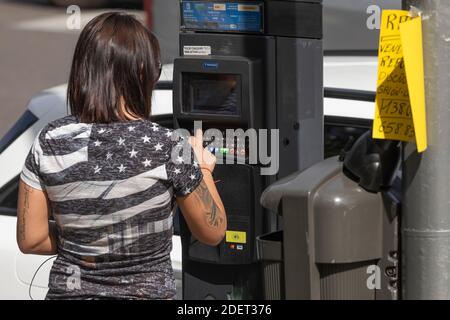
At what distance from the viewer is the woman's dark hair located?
2.63m

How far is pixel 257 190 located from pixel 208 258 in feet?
1.26

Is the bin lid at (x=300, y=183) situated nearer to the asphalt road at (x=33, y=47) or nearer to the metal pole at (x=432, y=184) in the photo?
the metal pole at (x=432, y=184)

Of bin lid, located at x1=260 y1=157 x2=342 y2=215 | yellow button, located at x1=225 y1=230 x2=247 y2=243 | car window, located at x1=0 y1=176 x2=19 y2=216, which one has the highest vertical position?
bin lid, located at x1=260 y1=157 x2=342 y2=215

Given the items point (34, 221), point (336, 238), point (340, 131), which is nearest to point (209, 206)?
point (336, 238)

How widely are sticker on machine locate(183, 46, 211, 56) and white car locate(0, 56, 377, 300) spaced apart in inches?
19.5

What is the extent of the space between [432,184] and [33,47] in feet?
37.3

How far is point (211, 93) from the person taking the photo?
13.2 ft

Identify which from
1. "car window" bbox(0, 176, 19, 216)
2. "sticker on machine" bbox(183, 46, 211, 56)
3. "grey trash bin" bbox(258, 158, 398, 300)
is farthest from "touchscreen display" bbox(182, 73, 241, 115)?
"grey trash bin" bbox(258, 158, 398, 300)

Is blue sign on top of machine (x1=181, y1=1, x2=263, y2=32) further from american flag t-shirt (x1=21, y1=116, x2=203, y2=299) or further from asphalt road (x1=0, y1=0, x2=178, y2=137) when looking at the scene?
asphalt road (x1=0, y1=0, x2=178, y2=137)

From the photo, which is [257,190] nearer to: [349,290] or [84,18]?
[349,290]

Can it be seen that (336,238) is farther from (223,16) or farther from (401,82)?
(223,16)

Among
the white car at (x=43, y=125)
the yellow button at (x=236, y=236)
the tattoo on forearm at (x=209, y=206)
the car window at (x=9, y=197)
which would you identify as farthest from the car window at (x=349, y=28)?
the tattoo on forearm at (x=209, y=206)
